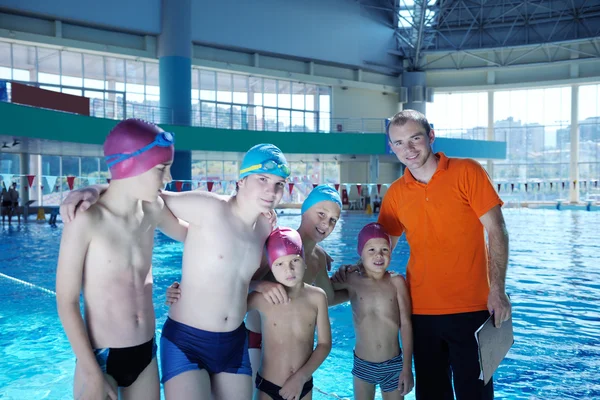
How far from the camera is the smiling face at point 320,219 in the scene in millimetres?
2658

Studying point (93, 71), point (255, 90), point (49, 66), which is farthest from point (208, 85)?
point (49, 66)

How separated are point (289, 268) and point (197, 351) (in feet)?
1.67

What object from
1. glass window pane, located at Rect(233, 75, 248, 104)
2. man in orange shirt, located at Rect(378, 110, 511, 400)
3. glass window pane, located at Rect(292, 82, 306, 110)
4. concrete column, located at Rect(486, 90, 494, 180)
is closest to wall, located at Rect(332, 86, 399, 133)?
glass window pane, located at Rect(292, 82, 306, 110)

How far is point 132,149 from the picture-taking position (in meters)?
1.86

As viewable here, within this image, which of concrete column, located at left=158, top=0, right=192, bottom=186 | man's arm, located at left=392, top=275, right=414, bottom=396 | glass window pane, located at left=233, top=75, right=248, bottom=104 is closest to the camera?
man's arm, located at left=392, top=275, right=414, bottom=396

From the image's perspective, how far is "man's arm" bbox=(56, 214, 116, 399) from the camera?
1.75 m

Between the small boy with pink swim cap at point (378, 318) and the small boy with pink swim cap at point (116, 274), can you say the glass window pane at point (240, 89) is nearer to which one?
the small boy with pink swim cap at point (378, 318)

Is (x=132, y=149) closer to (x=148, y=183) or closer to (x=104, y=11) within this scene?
(x=148, y=183)

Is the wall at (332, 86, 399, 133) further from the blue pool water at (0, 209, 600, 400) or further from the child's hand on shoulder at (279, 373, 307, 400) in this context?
the child's hand on shoulder at (279, 373, 307, 400)

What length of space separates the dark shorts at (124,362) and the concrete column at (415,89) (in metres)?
27.1

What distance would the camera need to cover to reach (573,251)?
11.2 meters

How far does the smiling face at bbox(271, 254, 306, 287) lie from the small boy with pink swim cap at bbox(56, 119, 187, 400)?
1.87 ft

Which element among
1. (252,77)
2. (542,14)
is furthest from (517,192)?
(252,77)

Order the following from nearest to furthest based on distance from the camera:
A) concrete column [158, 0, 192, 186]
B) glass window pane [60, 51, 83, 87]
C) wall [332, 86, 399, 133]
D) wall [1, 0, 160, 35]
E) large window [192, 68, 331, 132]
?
wall [1, 0, 160, 35], concrete column [158, 0, 192, 186], glass window pane [60, 51, 83, 87], large window [192, 68, 331, 132], wall [332, 86, 399, 133]
